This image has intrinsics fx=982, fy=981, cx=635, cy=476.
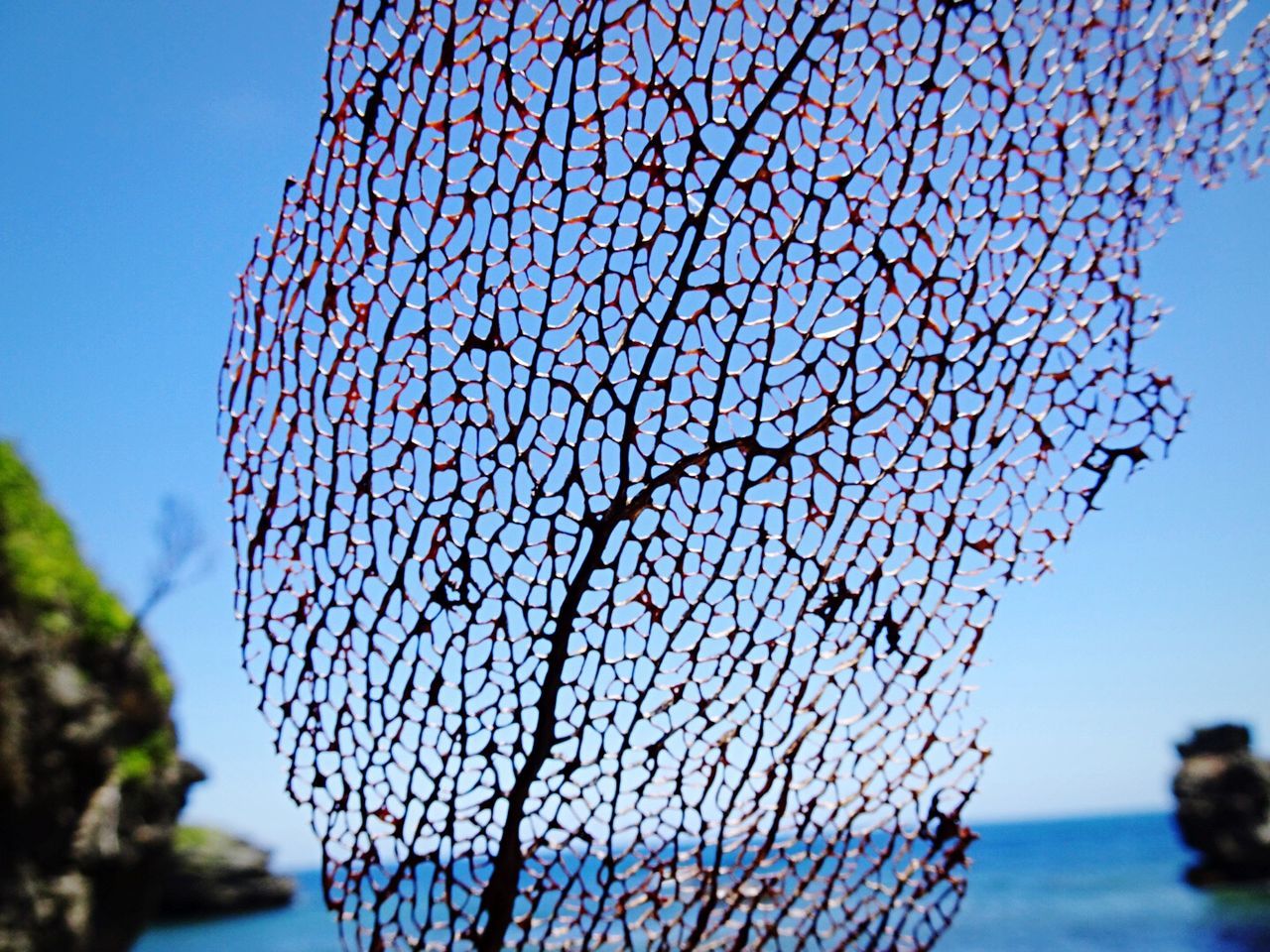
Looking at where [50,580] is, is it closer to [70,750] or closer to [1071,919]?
[70,750]

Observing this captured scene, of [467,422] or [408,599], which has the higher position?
[467,422]

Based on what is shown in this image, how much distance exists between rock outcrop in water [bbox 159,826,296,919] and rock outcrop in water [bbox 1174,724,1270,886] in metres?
17.1

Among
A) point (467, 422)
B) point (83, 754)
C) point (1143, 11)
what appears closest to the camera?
point (467, 422)

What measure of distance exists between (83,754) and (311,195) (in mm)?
5714

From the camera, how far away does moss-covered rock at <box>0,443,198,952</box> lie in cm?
537

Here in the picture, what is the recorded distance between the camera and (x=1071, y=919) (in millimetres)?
19078

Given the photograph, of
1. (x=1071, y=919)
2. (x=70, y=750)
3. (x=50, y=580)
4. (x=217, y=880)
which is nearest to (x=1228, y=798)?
(x=1071, y=919)

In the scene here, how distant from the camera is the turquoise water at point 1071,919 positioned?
13.9m

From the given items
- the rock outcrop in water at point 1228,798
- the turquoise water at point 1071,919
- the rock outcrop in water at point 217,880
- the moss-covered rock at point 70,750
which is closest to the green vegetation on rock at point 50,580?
the moss-covered rock at point 70,750

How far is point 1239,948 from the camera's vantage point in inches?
452

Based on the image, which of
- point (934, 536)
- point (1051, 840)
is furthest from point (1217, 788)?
point (1051, 840)

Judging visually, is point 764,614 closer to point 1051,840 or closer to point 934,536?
point 934,536

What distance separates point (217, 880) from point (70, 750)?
Result: 54.6ft

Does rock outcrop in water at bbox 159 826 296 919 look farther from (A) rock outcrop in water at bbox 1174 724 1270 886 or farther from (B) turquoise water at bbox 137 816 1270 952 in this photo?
(A) rock outcrop in water at bbox 1174 724 1270 886
